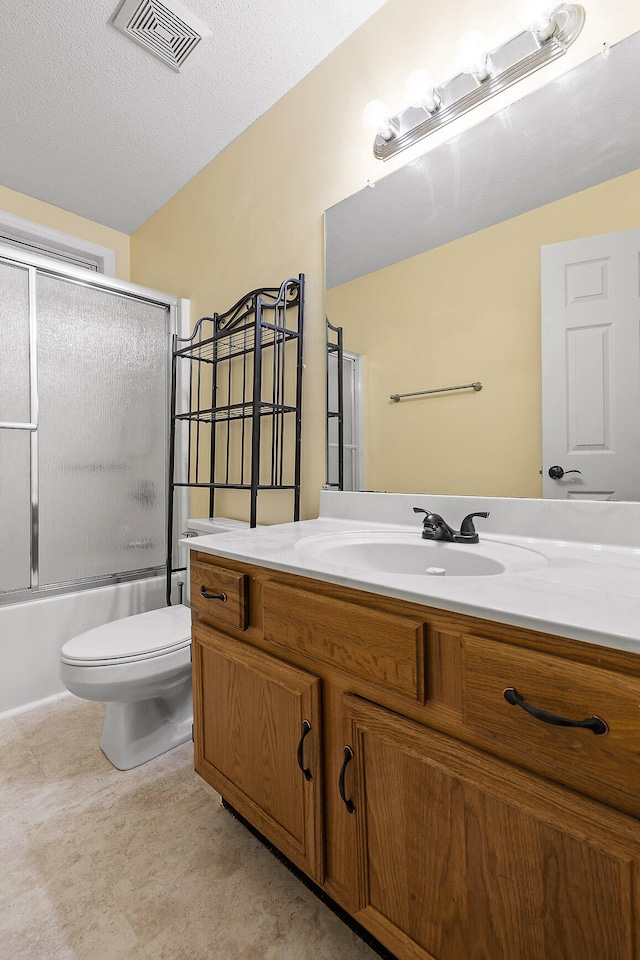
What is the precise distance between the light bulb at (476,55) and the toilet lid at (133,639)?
1865mm

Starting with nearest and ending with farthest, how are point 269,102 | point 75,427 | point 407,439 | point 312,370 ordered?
point 407,439
point 312,370
point 269,102
point 75,427

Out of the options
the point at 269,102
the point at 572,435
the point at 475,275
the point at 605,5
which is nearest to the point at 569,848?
the point at 572,435

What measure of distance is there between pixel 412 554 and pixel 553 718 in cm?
60

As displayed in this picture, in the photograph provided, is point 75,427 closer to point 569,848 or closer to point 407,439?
point 407,439

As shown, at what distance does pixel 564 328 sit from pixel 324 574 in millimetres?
846

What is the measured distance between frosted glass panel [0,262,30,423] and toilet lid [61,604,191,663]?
3.30ft

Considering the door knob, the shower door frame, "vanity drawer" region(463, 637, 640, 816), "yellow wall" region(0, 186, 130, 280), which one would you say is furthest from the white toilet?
"yellow wall" region(0, 186, 130, 280)

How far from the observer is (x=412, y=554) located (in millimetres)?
1153

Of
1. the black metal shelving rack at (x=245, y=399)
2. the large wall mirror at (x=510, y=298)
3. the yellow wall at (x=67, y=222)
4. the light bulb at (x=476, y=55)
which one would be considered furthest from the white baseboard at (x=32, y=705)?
the light bulb at (x=476, y=55)

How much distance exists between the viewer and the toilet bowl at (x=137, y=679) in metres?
1.39

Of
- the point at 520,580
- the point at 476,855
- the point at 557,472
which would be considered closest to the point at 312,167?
the point at 557,472

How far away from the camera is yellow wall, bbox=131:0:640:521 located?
1.30 m

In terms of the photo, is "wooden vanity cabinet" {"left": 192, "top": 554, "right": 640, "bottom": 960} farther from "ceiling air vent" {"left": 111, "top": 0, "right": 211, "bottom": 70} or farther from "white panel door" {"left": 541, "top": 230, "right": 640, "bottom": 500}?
"ceiling air vent" {"left": 111, "top": 0, "right": 211, "bottom": 70}

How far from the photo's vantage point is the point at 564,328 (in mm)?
1122
